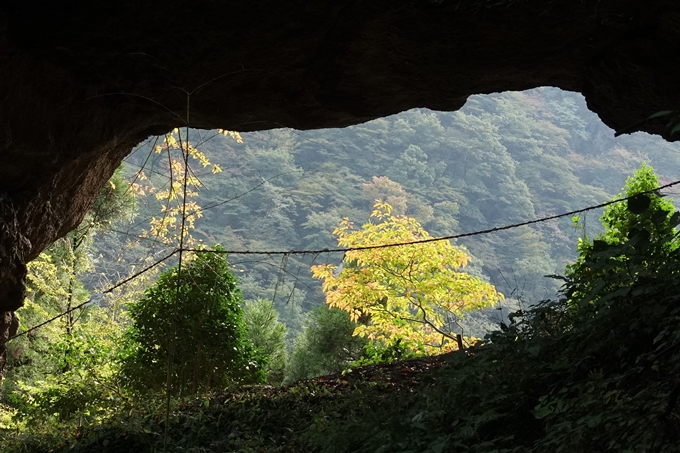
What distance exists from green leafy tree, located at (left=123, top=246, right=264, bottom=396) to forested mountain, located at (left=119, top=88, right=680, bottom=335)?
18.5 meters

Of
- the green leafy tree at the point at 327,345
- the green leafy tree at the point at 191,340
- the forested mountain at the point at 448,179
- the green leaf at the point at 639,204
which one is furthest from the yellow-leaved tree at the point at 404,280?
the forested mountain at the point at 448,179

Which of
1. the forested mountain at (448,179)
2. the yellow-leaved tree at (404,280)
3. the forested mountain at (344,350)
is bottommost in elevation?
the forested mountain at (344,350)

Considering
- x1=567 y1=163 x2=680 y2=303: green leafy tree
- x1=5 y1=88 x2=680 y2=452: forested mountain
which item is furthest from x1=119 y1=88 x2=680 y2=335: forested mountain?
x1=567 y1=163 x2=680 y2=303: green leafy tree

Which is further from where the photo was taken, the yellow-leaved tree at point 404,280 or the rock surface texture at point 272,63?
the yellow-leaved tree at point 404,280

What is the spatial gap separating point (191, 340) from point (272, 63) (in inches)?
134

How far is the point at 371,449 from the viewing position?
330 cm

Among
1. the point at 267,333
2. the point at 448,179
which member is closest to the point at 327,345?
the point at 267,333

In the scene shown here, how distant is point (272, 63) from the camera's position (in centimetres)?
440

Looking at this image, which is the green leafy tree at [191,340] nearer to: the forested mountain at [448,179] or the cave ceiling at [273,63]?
the cave ceiling at [273,63]

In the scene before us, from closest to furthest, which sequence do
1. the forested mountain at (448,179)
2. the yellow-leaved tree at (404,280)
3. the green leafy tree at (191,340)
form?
1. the green leafy tree at (191,340)
2. the yellow-leaved tree at (404,280)
3. the forested mountain at (448,179)

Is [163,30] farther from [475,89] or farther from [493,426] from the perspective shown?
[493,426]

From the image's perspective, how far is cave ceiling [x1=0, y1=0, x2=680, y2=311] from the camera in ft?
12.2

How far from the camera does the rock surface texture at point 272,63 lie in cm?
373

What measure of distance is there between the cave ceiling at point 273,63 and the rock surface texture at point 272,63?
1 centimetres
